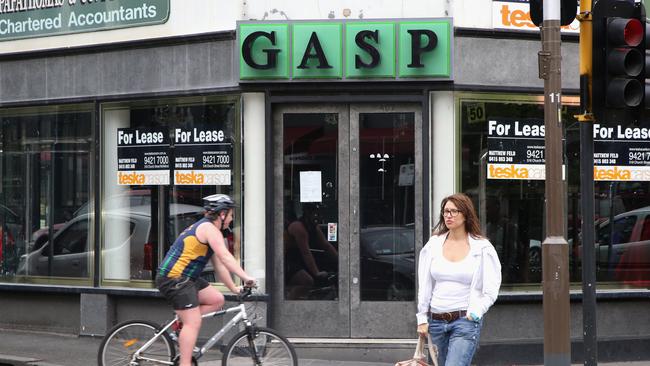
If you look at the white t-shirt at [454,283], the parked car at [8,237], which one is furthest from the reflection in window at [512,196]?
the parked car at [8,237]

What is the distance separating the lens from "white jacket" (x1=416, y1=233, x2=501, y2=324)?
23.1 ft

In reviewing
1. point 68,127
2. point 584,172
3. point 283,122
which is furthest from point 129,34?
point 584,172

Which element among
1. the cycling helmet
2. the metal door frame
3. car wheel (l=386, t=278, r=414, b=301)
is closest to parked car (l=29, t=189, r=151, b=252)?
the metal door frame

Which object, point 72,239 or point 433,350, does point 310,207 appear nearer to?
point 72,239

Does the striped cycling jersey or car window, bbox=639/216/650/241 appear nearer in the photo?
the striped cycling jersey

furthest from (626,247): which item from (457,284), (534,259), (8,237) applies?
(8,237)

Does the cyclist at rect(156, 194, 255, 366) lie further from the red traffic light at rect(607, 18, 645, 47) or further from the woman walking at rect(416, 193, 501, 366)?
the red traffic light at rect(607, 18, 645, 47)

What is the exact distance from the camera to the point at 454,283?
714cm

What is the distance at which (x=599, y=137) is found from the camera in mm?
11500

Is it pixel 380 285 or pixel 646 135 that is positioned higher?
pixel 646 135

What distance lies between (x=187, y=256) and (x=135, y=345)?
1.01 meters

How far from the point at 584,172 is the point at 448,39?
377cm

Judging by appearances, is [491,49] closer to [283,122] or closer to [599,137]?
[599,137]

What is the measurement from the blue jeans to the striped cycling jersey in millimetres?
2309
